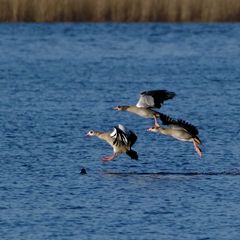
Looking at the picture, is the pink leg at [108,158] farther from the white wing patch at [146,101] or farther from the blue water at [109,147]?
the white wing patch at [146,101]

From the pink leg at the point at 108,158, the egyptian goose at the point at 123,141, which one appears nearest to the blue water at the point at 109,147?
the pink leg at the point at 108,158

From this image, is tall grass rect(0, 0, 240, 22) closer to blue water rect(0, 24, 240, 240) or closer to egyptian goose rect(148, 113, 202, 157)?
blue water rect(0, 24, 240, 240)

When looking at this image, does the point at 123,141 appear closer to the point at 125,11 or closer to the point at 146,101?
the point at 146,101

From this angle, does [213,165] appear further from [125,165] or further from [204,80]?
[204,80]

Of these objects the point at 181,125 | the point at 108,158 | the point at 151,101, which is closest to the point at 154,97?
the point at 151,101

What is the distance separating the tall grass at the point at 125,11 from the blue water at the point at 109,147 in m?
0.66

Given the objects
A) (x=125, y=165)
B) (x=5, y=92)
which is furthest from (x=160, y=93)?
(x=5, y=92)

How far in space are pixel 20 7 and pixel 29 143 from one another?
1615 centimetres

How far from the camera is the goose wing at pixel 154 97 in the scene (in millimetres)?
14859

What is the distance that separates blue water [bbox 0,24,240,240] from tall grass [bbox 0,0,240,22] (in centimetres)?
66

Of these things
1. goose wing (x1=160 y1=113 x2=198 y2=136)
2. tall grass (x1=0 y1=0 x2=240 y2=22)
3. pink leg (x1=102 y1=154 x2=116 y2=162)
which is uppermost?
goose wing (x1=160 y1=113 x2=198 y2=136)

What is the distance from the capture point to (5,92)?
22.2 metres

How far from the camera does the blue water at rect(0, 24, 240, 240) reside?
11.7 metres

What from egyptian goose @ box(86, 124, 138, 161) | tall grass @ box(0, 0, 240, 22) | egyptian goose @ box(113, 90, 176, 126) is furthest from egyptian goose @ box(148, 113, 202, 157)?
tall grass @ box(0, 0, 240, 22)
